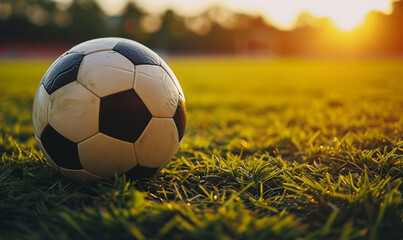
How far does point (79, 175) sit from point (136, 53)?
2.82ft

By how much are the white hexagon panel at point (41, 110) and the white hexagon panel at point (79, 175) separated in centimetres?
30

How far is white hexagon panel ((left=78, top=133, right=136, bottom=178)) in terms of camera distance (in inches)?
72.7

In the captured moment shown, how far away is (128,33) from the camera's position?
164 ft

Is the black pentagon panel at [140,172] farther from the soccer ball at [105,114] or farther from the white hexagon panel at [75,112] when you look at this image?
the white hexagon panel at [75,112]

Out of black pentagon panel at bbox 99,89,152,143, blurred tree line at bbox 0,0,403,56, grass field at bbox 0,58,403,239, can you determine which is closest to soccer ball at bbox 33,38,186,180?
black pentagon panel at bbox 99,89,152,143

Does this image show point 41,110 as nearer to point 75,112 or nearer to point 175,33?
point 75,112

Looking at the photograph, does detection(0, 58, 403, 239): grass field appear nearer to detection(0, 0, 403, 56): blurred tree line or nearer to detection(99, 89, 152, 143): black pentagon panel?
detection(99, 89, 152, 143): black pentagon panel

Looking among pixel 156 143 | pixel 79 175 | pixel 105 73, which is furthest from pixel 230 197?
pixel 105 73

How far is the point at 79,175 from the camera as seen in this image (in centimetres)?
196

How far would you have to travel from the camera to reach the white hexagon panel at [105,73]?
186cm

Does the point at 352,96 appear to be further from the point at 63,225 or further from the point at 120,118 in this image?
the point at 63,225

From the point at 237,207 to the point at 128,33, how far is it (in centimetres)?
5166

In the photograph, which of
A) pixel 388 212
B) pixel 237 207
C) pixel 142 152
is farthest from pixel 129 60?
pixel 388 212

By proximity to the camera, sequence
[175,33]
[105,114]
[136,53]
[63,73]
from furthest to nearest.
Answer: [175,33] < [136,53] < [63,73] < [105,114]
